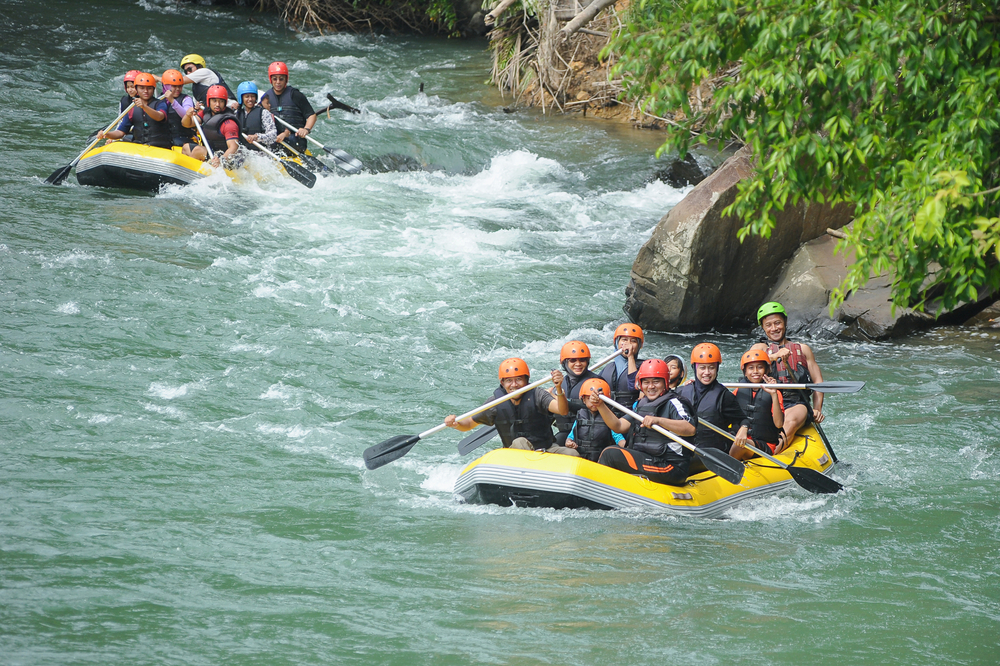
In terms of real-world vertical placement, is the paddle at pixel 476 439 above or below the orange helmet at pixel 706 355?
below

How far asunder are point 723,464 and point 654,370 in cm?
76

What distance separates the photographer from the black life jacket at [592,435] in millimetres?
6906

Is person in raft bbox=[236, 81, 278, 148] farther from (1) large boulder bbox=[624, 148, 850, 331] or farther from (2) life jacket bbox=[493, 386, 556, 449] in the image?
(2) life jacket bbox=[493, 386, 556, 449]

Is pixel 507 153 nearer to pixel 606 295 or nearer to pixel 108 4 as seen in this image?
pixel 606 295

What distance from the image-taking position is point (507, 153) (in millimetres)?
16047

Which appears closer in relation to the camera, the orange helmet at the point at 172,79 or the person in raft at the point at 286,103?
the orange helmet at the point at 172,79

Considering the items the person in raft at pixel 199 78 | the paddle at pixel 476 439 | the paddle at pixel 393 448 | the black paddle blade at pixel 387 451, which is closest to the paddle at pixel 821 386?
the paddle at pixel 476 439

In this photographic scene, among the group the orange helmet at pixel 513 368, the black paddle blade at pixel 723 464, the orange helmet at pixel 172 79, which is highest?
the orange helmet at pixel 172 79

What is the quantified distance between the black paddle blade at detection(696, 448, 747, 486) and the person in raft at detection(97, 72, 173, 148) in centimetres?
973

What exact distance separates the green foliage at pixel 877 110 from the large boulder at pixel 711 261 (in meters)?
3.31

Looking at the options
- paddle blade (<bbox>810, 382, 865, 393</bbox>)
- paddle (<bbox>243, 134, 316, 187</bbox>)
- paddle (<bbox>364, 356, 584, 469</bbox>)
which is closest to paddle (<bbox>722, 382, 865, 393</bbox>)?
paddle blade (<bbox>810, 382, 865, 393</bbox>)

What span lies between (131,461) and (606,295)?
5666 millimetres

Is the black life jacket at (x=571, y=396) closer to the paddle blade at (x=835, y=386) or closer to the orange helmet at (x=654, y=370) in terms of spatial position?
the orange helmet at (x=654, y=370)

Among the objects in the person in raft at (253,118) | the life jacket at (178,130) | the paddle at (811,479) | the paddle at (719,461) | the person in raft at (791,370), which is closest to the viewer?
the paddle at (719,461)
